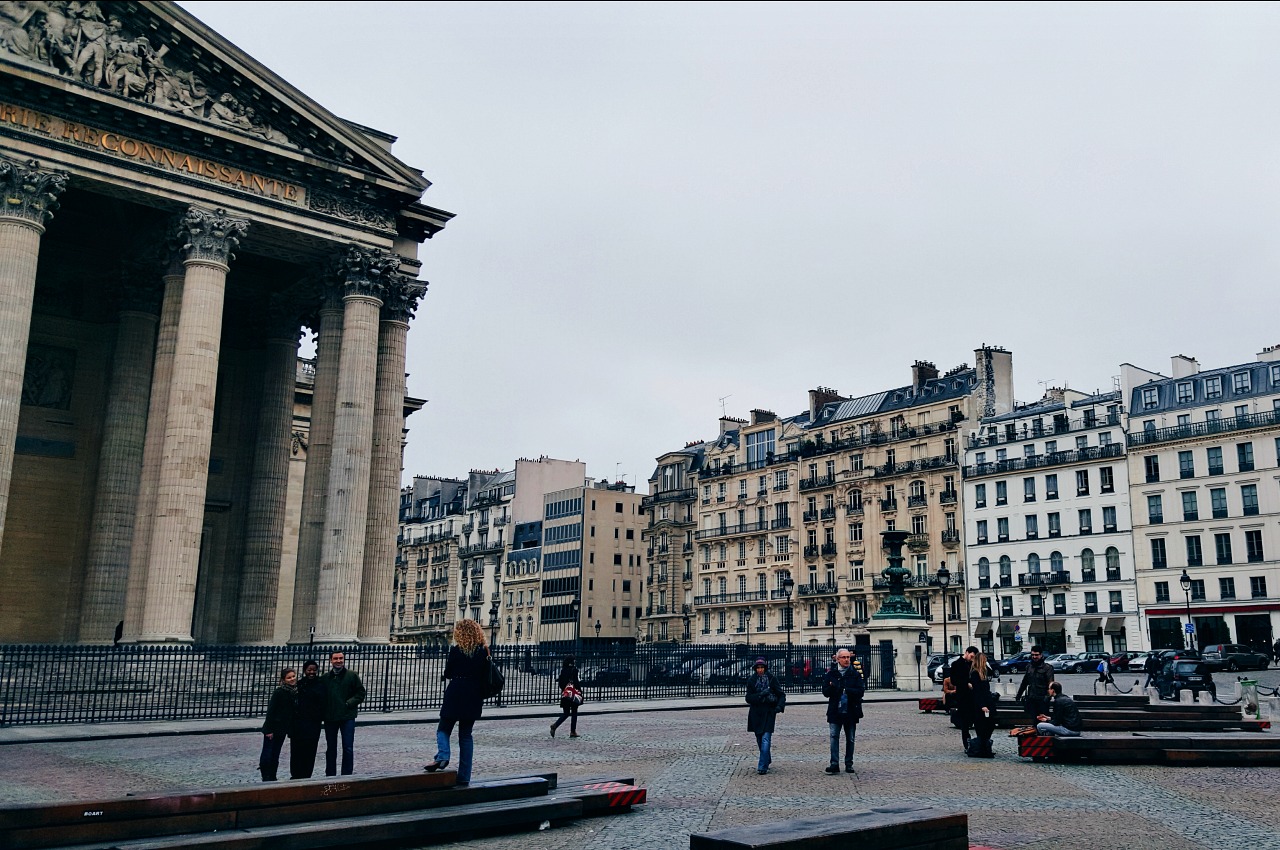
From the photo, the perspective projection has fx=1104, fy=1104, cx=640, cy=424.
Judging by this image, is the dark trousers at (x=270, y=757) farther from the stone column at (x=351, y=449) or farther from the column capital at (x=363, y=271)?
the column capital at (x=363, y=271)

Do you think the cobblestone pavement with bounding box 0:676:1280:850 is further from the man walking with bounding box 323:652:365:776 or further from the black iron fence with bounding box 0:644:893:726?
the black iron fence with bounding box 0:644:893:726

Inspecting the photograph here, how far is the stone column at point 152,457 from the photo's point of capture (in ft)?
93.7

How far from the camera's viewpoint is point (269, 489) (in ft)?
118

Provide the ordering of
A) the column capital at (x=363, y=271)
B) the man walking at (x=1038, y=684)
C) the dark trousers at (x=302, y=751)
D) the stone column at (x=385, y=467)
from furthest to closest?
the column capital at (x=363, y=271) → the stone column at (x=385, y=467) → the man walking at (x=1038, y=684) → the dark trousers at (x=302, y=751)

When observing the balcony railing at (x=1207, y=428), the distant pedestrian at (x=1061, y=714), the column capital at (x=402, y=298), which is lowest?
the distant pedestrian at (x=1061, y=714)

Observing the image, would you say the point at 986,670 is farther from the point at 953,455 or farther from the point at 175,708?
the point at 953,455

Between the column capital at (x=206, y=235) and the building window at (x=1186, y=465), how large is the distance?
58.7m

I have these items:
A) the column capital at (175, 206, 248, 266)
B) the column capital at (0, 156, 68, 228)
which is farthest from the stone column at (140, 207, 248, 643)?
the column capital at (0, 156, 68, 228)

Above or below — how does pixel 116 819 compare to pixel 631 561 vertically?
below

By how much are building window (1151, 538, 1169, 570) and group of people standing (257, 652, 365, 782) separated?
214ft

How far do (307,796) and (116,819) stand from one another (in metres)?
1.54

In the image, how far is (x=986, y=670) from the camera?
17156 millimetres

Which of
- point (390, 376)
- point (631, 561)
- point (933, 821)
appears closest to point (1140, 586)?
point (631, 561)

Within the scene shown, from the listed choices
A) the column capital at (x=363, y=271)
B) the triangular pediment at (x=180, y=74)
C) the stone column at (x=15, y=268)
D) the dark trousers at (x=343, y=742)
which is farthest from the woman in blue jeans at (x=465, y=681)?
the triangular pediment at (x=180, y=74)
